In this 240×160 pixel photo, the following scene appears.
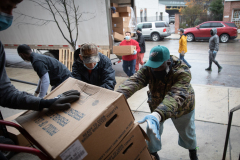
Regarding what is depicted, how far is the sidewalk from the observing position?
2.66 metres

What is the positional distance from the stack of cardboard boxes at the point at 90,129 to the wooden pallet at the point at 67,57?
5818mm

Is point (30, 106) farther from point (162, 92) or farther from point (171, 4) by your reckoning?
point (171, 4)

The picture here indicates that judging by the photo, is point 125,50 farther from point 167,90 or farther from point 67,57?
point 167,90

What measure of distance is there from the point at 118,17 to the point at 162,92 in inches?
230

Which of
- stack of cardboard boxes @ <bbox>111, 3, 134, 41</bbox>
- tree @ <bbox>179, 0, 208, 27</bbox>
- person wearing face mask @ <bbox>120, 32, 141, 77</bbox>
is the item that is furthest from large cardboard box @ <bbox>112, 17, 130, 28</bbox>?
tree @ <bbox>179, 0, 208, 27</bbox>

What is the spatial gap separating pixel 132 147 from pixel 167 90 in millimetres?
919

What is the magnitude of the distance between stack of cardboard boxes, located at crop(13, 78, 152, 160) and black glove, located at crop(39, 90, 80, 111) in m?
0.04

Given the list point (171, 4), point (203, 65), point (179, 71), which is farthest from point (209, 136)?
point (171, 4)

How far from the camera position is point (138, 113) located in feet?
13.1

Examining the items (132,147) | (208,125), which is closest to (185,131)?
(132,147)

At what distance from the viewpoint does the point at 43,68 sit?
8.91 ft

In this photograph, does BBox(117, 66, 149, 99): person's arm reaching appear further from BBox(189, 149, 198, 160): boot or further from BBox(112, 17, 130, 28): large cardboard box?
BBox(112, 17, 130, 28): large cardboard box

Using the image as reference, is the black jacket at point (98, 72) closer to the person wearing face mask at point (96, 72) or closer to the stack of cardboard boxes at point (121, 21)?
the person wearing face mask at point (96, 72)

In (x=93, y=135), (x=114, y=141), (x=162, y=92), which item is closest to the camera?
(x=93, y=135)
